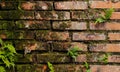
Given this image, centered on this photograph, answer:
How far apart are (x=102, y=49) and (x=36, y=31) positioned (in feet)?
1.84

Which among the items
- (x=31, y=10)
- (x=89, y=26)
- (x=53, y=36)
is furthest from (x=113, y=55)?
(x=31, y=10)

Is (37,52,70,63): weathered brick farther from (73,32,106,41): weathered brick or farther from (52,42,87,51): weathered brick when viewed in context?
(73,32,106,41): weathered brick

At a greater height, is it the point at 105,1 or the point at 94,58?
the point at 105,1

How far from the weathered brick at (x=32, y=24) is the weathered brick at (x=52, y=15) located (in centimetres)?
4

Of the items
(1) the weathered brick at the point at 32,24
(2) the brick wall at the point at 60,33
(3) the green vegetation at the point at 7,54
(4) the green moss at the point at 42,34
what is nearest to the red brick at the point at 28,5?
(2) the brick wall at the point at 60,33

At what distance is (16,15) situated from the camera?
107 inches

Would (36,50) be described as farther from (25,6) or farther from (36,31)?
(25,6)

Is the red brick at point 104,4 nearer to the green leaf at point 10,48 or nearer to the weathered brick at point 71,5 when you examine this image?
Result: the weathered brick at point 71,5

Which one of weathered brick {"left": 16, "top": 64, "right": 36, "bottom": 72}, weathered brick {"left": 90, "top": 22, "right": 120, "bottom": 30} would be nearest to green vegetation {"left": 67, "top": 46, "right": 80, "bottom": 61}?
weathered brick {"left": 90, "top": 22, "right": 120, "bottom": 30}

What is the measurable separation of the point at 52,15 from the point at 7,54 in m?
0.49

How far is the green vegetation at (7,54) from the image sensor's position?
264 cm

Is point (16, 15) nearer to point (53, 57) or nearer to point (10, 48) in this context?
point (10, 48)

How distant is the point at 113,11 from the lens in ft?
8.84

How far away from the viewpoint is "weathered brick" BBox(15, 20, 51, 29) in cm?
271
